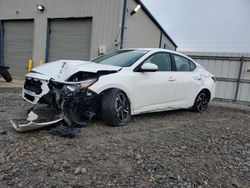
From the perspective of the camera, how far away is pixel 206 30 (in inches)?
613

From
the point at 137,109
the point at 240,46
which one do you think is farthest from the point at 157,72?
the point at 240,46

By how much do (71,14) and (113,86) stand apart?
8370 millimetres

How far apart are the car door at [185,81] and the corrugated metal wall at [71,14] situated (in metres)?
4.98

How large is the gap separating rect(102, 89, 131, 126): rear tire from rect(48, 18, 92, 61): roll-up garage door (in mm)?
7383

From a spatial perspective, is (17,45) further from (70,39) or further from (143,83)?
(143,83)

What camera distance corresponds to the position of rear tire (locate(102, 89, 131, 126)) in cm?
410

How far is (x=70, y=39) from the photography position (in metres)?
11.8

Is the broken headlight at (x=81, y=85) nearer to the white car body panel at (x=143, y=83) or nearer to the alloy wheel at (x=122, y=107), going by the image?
the white car body panel at (x=143, y=83)

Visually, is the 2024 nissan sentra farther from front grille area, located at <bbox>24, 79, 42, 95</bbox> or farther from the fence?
the fence

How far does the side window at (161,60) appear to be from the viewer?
17.0 ft

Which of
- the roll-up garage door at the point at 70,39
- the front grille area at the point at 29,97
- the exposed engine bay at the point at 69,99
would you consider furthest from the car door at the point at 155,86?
the roll-up garage door at the point at 70,39

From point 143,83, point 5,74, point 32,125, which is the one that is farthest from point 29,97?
point 5,74

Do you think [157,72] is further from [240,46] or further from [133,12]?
[240,46]

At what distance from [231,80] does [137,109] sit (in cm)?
644
